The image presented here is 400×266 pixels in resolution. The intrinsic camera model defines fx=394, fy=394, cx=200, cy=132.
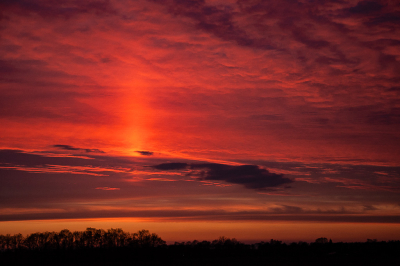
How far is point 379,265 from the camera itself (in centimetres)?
13312

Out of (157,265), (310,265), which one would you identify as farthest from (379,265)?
(157,265)

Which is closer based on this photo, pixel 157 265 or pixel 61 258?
pixel 157 265

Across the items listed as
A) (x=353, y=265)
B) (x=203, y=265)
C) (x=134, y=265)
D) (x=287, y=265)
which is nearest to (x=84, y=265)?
(x=134, y=265)

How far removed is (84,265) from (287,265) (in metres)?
76.0

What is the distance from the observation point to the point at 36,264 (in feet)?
525

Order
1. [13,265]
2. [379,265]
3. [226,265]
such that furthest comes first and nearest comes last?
[13,265], [226,265], [379,265]

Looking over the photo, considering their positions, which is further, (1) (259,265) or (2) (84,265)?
(2) (84,265)

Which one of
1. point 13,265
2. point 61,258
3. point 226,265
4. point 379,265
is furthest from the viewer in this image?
point 61,258

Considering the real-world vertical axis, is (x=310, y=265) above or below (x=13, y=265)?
above

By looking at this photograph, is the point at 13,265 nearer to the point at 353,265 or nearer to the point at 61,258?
the point at 61,258

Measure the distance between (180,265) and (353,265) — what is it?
5979 centimetres

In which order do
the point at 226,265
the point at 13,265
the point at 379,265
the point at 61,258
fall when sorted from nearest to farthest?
1. the point at 379,265
2. the point at 226,265
3. the point at 13,265
4. the point at 61,258

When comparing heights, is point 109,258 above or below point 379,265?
below

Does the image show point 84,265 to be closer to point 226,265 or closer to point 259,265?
point 226,265
